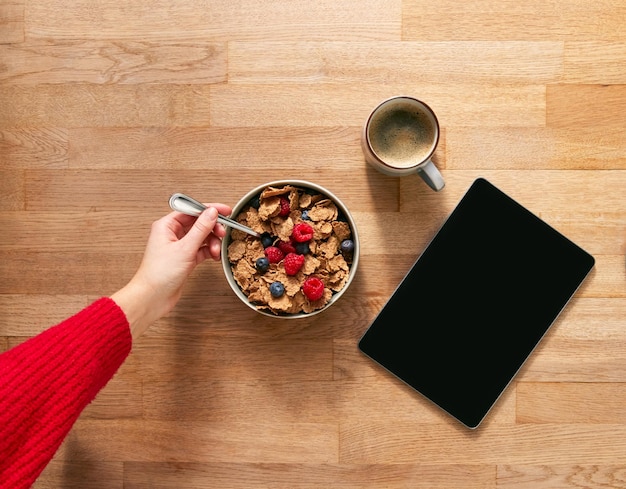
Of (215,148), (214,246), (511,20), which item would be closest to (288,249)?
(214,246)

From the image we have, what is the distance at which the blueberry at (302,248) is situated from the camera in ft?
2.90

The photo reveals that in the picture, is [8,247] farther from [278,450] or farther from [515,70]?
[515,70]

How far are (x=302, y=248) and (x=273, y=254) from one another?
1.9 inches

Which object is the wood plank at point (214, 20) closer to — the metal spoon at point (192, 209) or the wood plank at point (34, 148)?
the wood plank at point (34, 148)

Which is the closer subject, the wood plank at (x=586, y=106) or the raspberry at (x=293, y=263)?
the raspberry at (x=293, y=263)

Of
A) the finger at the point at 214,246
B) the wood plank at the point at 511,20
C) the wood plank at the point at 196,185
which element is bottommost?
the finger at the point at 214,246

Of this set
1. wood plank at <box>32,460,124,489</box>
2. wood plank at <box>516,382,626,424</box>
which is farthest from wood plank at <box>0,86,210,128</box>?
wood plank at <box>516,382,626,424</box>

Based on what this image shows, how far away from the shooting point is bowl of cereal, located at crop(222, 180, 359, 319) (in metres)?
0.88

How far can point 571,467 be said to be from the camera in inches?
39.5

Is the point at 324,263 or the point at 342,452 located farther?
the point at 342,452

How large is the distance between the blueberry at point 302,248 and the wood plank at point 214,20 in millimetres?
373

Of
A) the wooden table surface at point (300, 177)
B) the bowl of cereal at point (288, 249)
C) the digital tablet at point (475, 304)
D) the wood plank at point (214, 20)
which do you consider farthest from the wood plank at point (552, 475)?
the wood plank at point (214, 20)

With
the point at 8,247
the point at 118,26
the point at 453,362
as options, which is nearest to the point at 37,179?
the point at 8,247

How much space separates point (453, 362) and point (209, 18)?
2.45 ft
